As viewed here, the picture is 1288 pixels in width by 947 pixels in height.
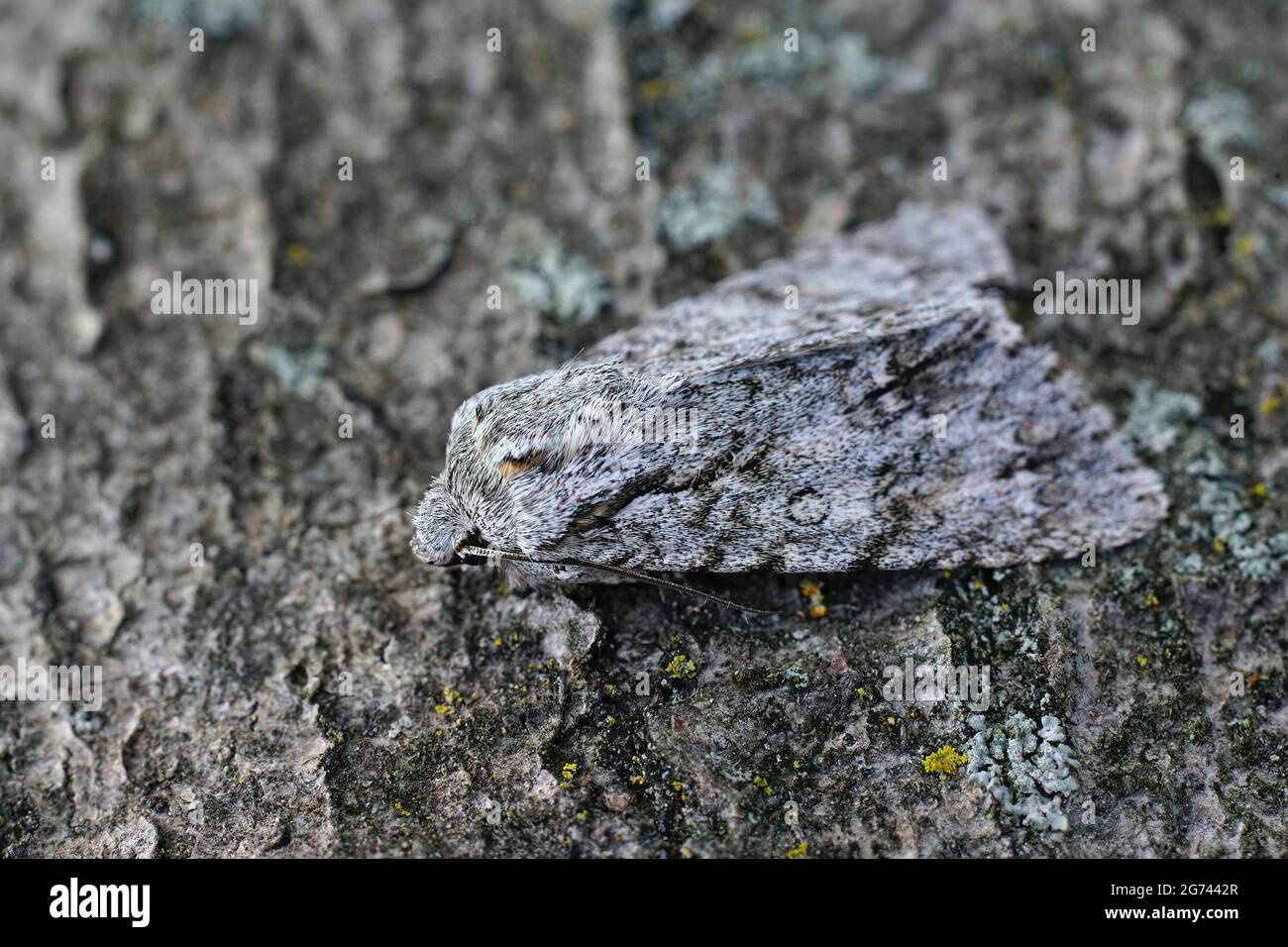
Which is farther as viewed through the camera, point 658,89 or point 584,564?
point 658,89

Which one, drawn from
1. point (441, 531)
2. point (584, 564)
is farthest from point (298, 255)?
point (584, 564)

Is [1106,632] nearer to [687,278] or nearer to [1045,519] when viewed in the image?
[1045,519]

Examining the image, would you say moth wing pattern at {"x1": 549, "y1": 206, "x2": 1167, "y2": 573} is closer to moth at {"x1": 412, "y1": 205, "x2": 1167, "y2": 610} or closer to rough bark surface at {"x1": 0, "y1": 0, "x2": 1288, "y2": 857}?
moth at {"x1": 412, "y1": 205, "x2": 1167, "y2": 610}

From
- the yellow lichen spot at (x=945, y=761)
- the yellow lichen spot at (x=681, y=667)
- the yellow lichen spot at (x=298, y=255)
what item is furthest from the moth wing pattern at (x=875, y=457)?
the yellow lichen spot at (x=298, y=255)

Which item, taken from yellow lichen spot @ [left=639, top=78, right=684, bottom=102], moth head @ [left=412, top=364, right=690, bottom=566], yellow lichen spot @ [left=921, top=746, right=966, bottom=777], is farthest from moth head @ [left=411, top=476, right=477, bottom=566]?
yellow lichen spot @ [left=639, top=78, right=684, bottom=102]

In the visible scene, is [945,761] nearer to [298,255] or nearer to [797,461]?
[797,461]

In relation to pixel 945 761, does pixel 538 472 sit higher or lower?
higher
